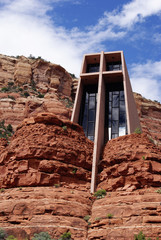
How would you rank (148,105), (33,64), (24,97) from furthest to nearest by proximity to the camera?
(148,105)
(33,64)
(24,97)

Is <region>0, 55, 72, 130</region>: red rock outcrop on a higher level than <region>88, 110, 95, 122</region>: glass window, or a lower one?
higher

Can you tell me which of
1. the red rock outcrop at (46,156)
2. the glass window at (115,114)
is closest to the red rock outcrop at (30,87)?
the glass window at (115,114)

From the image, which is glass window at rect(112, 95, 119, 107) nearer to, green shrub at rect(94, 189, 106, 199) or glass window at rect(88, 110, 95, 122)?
glass window at rect(88, 110, 95, 122)

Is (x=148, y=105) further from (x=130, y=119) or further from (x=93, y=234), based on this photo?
(x=93, y=234)

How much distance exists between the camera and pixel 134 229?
47.1ft

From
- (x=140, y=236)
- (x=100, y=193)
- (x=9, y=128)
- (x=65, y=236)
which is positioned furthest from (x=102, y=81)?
(x=140, y=236)

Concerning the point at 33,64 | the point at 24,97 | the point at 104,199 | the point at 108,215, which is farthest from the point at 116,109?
the point at 33,64

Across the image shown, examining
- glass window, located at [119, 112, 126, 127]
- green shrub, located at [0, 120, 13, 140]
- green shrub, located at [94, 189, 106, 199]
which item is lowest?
green shrub, located at [94, 189, 106, 199]

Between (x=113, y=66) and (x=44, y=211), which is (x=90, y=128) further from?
(x=44, y=211)

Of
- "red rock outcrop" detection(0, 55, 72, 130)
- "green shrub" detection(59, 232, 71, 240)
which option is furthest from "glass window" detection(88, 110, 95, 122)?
"green shrub" detection(59, 232, 71, 240)

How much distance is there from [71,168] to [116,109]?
410 inches

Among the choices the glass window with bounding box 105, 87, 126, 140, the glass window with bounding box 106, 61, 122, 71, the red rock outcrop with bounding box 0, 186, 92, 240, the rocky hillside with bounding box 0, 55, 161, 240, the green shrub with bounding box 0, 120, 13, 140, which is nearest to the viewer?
the red rock outcrop with bounding box 0, 186, 92, 240

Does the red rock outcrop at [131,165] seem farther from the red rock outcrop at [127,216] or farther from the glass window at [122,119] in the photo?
the glass window at [122,119]

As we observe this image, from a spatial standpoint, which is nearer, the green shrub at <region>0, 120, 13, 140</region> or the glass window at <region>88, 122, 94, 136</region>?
the glass window at <region>88, 122, 94, 136</region>
